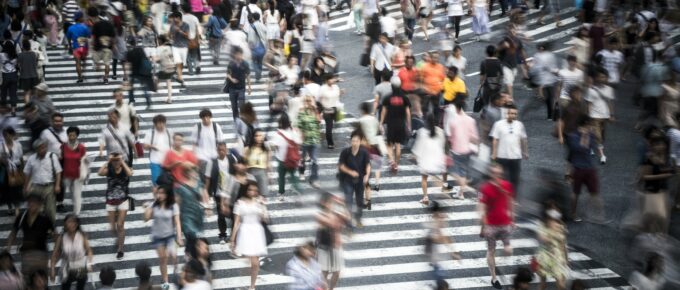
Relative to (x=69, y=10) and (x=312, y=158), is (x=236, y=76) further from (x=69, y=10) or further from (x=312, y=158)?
(x=69, y=10)

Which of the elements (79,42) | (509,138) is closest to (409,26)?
(79,42)

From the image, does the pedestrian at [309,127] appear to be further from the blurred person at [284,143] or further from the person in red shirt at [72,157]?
the person in red shirt at [72,157]

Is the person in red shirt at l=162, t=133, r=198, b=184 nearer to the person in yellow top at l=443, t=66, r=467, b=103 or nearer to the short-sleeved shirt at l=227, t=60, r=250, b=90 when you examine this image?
the short-sleeved shirt at l=227, t=60, r=250, b=90

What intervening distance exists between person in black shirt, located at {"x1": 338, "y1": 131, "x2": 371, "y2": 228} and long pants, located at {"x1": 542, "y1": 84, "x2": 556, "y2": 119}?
18.8ft

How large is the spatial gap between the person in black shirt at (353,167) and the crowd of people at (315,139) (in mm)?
23

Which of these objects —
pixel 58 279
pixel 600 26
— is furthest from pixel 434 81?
pixel 58 279

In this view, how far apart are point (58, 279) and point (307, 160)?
5681 millimetres

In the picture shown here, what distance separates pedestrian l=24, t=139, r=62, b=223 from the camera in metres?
15.5

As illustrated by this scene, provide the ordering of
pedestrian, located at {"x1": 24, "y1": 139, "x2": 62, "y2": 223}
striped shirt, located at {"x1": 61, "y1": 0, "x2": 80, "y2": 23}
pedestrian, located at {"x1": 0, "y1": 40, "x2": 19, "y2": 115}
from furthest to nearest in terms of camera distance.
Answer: striped shirt, located at {"x1": 61, "y1": 0, "x2": 80, "y2": 23} < pedestrian, located at {"x1": 0, "y1": 40, "x2": 19, "y2": 115} < pedestrian, located at {"x1": 24, "y1": 139, "x2": 62, "y2": 223}

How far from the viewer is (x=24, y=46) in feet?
71.6

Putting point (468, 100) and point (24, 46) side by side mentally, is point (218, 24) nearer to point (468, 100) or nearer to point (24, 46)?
point (24, 46)

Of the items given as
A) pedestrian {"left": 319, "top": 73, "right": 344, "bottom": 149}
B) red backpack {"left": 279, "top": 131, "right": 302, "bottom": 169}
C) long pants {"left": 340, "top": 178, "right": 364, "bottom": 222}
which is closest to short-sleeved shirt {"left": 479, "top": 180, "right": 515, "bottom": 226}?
long pants {"left": 340, "top": 178, "right": 364, "bottom": 222}

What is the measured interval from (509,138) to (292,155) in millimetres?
3479

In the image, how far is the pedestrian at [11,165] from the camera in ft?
53.8
